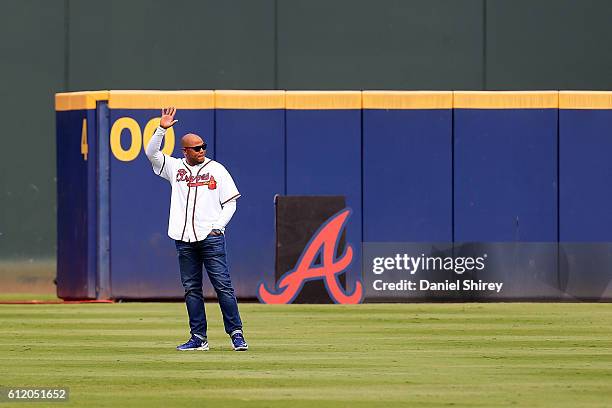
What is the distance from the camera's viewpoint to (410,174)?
19625 millimetres

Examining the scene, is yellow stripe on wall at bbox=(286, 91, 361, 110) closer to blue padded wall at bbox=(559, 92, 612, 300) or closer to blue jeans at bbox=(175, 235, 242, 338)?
blue padded wall at bbox=(559, 92, 612, 300)

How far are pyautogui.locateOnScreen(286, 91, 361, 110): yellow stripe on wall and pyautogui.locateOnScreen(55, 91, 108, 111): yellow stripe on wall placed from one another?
97.9 inches

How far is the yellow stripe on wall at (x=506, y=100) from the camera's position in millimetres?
19609

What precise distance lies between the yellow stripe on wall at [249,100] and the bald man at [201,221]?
20.4 ft

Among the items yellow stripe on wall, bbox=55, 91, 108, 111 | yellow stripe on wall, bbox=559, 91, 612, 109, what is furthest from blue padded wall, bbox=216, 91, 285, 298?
yellow stripe on wall, bbox=559, 91, 612, 109

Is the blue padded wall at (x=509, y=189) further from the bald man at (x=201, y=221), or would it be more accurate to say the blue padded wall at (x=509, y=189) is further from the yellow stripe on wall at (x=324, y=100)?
the bald man at (x=201, y=221)

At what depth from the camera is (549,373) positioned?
1162cm

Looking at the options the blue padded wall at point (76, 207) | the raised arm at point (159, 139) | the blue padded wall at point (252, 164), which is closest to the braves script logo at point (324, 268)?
the blue padded wall at point (252, 164)

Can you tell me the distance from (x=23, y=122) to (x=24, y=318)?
726 cm

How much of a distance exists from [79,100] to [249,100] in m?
2.36

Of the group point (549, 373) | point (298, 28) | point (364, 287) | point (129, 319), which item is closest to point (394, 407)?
point (549, 373)

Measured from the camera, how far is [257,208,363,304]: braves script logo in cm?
1947

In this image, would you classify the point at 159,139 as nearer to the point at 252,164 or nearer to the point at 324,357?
the point at 324,357

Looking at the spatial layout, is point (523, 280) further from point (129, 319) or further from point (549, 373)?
point (549, 373)
